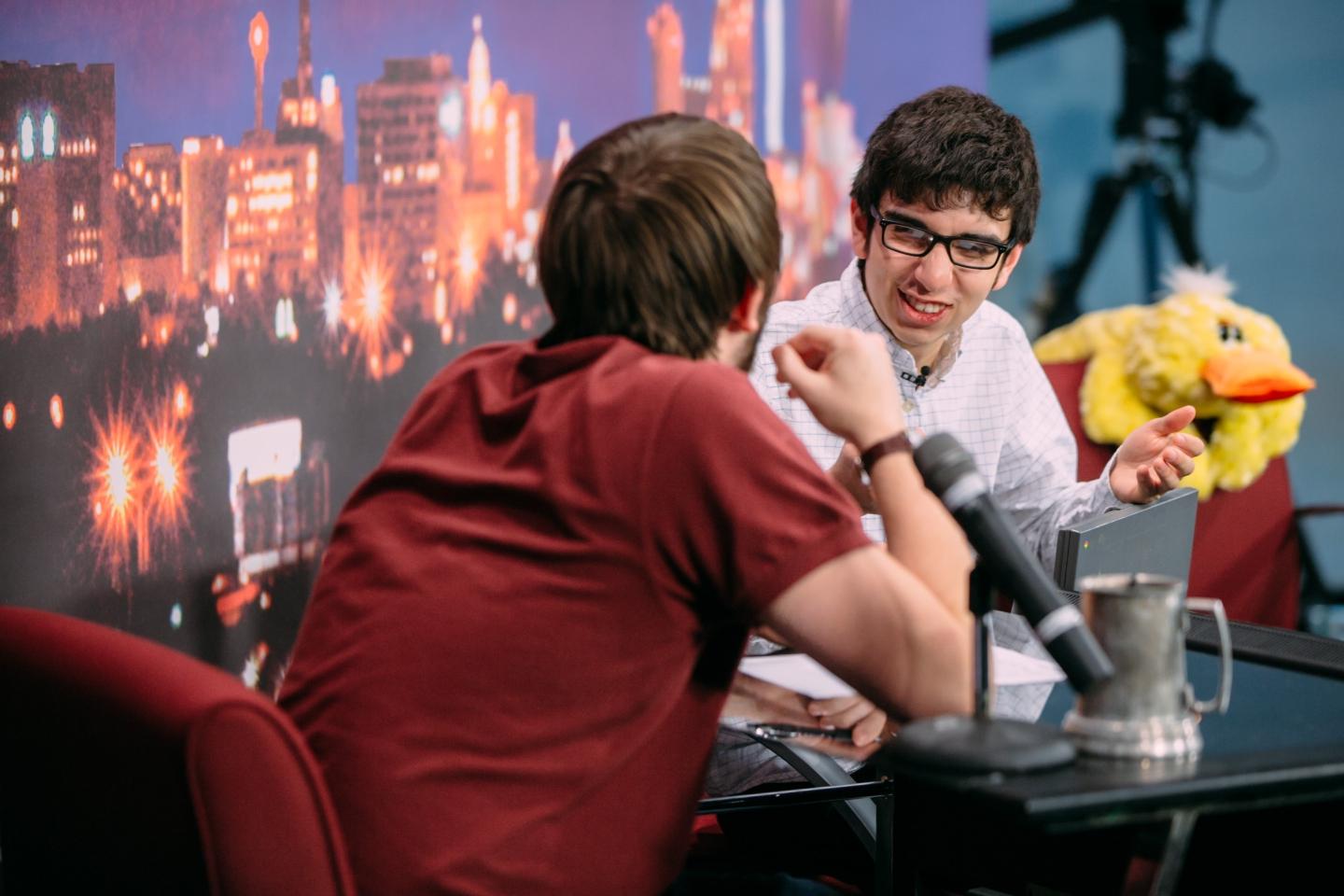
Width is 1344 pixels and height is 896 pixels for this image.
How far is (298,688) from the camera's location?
1.11 meters

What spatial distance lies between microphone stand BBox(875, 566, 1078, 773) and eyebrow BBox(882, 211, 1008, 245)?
1.10 meters

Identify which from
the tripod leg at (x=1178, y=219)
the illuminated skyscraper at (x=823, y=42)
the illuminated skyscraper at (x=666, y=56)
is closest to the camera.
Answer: the illuminated skyscraper at (x=666, y=56)

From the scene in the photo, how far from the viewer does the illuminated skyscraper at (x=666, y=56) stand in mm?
3094

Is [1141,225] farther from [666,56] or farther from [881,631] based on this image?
[881,631]

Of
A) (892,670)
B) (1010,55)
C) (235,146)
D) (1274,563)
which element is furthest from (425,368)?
(1010,55)

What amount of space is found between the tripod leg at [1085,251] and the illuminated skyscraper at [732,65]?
1552mm

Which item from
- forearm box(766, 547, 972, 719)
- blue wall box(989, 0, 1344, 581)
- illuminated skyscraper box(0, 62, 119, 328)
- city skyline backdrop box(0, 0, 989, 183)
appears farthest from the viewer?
blue wall box(989, 0, 1344, 581)

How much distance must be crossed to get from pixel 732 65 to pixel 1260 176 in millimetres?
1978

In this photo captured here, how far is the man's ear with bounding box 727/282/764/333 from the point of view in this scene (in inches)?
46.6

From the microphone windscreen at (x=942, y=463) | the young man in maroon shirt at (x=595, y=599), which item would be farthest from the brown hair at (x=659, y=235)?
the microphone windscreen at (x=942, y=463)

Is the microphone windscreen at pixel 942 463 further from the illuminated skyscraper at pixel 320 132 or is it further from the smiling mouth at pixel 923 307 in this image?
the illuminated skyscraper at pixel 320 132

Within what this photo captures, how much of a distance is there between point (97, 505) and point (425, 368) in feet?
2.56

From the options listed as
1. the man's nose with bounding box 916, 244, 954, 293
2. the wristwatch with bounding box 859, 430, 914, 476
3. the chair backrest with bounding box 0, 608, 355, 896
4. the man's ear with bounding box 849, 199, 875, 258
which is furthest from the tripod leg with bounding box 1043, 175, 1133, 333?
the chair backrest with bounding box 0, 608, 355, 896

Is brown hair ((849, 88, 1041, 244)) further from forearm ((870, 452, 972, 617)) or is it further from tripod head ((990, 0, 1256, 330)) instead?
tripod head ((990, 0, 1256, 330))
